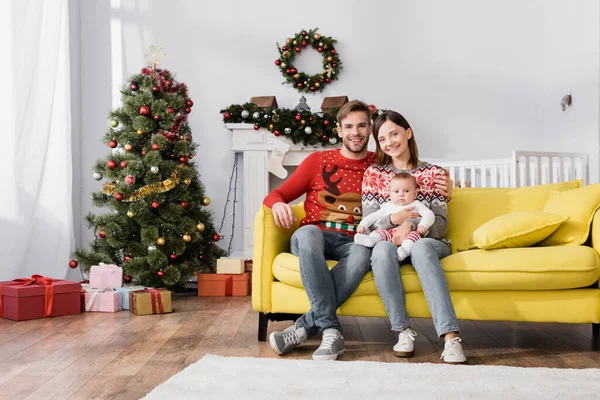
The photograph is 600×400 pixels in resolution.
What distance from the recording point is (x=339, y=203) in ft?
9.37

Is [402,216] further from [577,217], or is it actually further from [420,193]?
[577,217]

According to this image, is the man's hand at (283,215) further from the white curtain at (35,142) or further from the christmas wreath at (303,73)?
the christmas wreath at (303,73)

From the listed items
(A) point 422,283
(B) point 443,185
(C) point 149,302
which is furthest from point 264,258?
(C) point 149,302

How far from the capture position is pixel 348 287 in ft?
8.30

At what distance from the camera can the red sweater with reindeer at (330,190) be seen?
282cm

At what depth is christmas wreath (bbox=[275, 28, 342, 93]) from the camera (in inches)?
218

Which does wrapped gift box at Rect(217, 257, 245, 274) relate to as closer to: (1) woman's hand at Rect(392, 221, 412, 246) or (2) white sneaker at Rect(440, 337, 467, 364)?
(1) woman's hand at Rect(392, 221, 412, 246)

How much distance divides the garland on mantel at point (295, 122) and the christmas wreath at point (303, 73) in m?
0.46

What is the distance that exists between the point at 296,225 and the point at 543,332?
121 cm

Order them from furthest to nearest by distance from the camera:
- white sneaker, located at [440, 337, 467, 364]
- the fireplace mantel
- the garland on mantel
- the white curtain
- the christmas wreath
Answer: the christmas wreath
the fireplace mantel
the garland on mantel
the white curtain
white sneaker, located at [440, 337, 467, 364]

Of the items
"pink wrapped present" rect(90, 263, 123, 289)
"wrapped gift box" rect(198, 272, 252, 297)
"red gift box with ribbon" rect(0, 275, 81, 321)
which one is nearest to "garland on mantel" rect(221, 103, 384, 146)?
"wrapped gift box" rect(198, 272, 252, 297)

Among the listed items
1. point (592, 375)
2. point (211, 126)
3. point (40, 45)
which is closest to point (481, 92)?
point (211, 126)

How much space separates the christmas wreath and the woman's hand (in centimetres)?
312

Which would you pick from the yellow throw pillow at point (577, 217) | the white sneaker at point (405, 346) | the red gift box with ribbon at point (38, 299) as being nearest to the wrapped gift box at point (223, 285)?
the red gift box with ribbon at point (38, 299)
